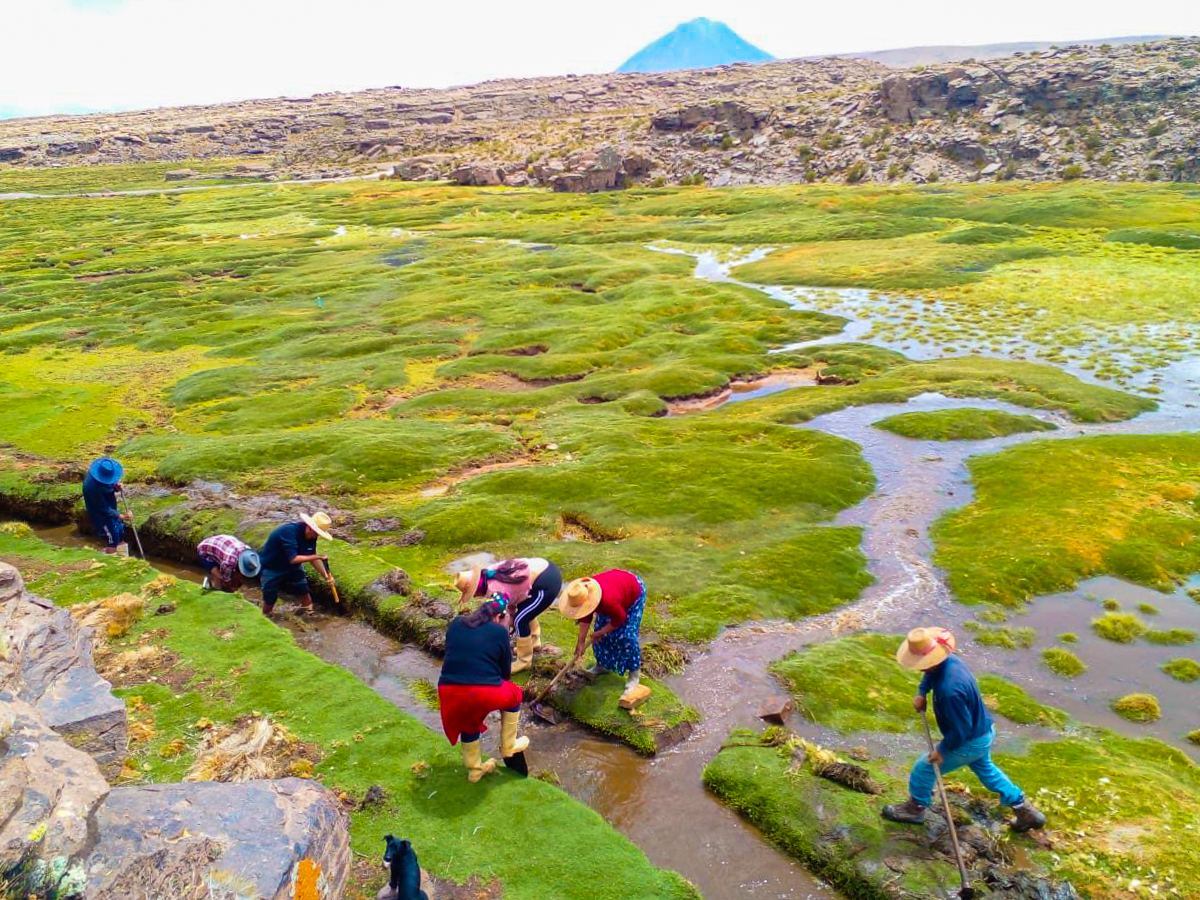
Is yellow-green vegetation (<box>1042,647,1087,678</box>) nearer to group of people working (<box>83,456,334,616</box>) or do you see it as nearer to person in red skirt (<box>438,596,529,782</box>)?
person in red skirt (<box>438,596,529,782</box>)

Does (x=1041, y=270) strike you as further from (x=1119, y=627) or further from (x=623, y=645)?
(x=623, y=645)

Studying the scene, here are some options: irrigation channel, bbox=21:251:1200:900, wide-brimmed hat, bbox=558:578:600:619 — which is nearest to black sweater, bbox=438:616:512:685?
wide-brimmed hat, bbox=558:578:600:619

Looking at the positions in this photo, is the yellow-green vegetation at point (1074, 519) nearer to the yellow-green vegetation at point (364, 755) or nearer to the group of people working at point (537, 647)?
the group of people working at point (537, 647)

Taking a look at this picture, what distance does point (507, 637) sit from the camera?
1428cm

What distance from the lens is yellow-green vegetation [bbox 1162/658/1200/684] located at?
70.4 ft

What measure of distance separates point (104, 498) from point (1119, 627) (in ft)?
111

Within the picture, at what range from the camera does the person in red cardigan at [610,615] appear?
16531 millimetres

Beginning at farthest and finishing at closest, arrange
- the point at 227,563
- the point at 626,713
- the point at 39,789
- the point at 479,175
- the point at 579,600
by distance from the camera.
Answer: the point at 479,175
the point at 227,563
the point at 626,713
the point at 579,600
the point at 39,789

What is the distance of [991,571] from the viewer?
26.7 metres

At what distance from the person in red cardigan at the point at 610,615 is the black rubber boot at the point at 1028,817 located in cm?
828

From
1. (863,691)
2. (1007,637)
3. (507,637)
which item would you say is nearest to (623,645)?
(507,637)

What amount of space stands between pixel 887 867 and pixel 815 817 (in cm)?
163

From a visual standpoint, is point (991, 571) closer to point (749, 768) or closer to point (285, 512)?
point (749, 768)

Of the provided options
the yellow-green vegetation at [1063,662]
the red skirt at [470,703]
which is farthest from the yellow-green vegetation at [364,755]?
the yellow-green vegetation at [1063,662]
